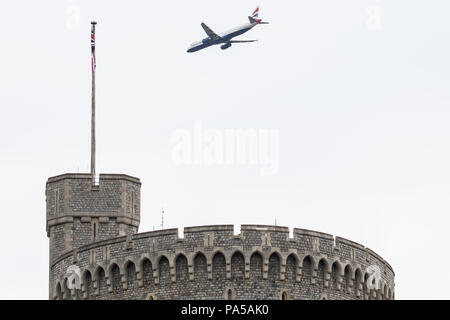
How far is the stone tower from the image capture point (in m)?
121

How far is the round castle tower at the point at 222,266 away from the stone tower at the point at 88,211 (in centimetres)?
312

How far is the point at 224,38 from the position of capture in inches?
6713

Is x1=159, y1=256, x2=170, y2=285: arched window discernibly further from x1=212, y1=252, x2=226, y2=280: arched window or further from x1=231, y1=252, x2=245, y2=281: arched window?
x1=231, y1=252, x2=245, y2=281: arched window

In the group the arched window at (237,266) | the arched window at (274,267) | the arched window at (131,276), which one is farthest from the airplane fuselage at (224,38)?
the arched window at (237,266)

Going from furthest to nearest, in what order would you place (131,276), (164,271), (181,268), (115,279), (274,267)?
(115,279) < (131,276) < (164,271) < (274,267) < (181,268)

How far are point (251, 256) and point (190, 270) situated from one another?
126 inches

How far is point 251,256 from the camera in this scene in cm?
11312

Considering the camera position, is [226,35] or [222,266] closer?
[222,266]

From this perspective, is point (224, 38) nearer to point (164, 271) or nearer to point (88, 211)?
point (88, 211)

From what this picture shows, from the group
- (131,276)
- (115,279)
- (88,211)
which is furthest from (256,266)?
(88,211)

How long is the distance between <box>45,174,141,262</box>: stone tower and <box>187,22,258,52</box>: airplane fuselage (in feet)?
157

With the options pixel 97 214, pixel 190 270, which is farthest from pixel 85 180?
pixel 190 270

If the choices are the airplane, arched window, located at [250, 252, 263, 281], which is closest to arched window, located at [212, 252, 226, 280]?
arched window, located at [250, 252, 263, 281]
